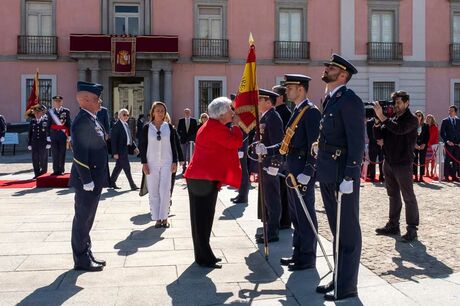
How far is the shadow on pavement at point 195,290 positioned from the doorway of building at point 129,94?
2263cm

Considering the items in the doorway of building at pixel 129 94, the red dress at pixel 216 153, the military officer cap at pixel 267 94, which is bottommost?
the red dress at pixel 216 153

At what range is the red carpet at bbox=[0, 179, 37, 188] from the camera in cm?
1215

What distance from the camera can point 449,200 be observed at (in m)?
10.3

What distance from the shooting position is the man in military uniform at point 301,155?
5.45m

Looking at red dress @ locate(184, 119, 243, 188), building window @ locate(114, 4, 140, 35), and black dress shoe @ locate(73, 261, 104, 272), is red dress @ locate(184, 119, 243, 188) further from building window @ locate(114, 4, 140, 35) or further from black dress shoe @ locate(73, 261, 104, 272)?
building window @ locate(114, 4, 140, 35)

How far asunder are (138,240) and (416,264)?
351cm

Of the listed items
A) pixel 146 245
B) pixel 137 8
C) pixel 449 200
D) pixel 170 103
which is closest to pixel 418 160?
pixel 449 200

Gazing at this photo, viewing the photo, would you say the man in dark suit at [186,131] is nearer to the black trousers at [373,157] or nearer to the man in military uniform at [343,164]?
the black trousers at [373,157]

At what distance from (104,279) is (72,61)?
75.0 ft

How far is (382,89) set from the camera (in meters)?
28.1

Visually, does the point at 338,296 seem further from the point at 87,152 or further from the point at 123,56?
the point at 123,56

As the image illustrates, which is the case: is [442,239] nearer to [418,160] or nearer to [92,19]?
[418,160]

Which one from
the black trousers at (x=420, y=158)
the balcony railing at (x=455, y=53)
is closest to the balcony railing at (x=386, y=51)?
the balcony railing at (x=455, y=53)

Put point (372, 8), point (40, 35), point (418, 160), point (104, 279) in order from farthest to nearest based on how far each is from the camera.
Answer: point (372, 8) < point (40, 35) < point (418, 160) < point (104, 279)
